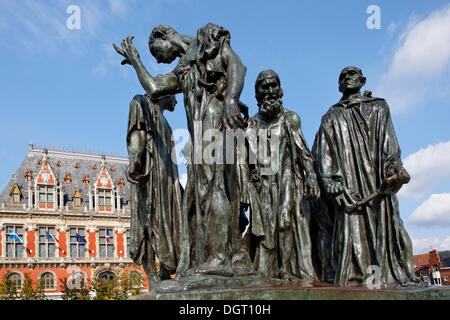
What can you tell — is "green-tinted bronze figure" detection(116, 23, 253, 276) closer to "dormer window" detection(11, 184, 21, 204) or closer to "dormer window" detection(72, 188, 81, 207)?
"dormer window" detection(11, 184, 21, 204)

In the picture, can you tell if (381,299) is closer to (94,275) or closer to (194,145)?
(194,145)

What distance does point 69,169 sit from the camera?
174 feet

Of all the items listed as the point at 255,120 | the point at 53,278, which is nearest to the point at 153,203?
the point at 255,120

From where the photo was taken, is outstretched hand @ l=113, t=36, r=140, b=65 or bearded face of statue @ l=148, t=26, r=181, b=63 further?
bearded face of statue @ l=148, t=26, r=181, b=63

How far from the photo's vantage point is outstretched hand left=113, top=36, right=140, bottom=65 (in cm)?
566

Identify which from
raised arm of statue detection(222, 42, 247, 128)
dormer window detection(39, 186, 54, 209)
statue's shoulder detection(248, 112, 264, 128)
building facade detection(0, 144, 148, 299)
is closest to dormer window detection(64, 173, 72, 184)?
building facade detection(0, 144, 148, 299)

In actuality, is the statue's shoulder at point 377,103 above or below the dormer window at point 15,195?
below

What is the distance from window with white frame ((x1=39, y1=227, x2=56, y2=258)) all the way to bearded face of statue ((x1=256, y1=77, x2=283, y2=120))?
45.1 metres

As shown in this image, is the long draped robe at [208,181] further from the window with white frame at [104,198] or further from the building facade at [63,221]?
the window with white frame at [104,198]

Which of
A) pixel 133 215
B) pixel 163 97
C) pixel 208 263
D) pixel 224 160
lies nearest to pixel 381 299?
pixel 208 263

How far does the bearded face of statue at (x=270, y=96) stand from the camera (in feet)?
18.3

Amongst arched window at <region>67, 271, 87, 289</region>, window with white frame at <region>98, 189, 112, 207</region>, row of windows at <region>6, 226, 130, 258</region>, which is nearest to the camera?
row of windows at <region>6, 226, 130, 258</region>

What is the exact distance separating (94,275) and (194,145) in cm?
4603

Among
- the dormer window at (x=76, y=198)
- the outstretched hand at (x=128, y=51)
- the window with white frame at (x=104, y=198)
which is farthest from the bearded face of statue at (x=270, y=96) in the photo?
the window with white frame at (x=104, y=198)
